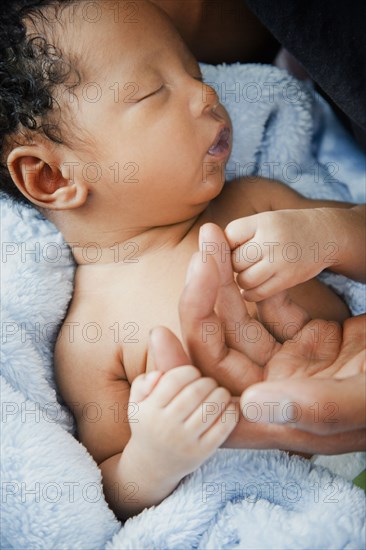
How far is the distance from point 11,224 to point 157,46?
0.37 metres

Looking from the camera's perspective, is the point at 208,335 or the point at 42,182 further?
the point at 42,182

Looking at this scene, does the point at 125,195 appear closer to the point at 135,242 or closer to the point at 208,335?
the point at 135,242

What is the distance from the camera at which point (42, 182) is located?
1.08 m

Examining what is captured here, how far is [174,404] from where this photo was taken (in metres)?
0.85

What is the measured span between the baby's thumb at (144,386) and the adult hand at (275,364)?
0.07 ft

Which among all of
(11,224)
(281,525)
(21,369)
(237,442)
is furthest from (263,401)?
(11,224)

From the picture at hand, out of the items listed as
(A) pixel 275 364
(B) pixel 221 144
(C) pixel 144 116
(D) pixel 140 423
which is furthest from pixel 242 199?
(D) pixel 140 423

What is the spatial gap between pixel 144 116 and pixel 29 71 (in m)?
0.18

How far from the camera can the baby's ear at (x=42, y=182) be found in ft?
3.42

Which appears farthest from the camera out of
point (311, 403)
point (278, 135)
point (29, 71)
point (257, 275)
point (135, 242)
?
point (278, 135)

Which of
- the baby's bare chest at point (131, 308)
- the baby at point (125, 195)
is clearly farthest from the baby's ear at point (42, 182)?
the baby's bare chest at point (131, 308)

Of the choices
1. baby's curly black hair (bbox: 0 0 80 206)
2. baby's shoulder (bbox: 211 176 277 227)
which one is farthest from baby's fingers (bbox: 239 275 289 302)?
baby's curly black hair (bbox: 0 0 80 206)

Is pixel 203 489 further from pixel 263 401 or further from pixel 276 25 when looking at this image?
pixel 276 25

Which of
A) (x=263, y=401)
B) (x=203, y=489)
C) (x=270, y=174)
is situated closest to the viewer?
(x=263, y=401)
